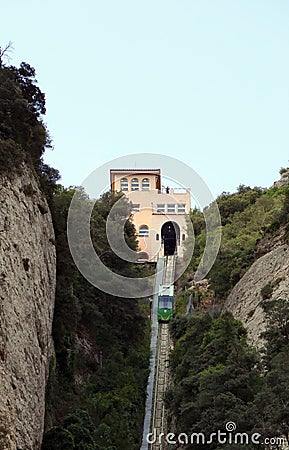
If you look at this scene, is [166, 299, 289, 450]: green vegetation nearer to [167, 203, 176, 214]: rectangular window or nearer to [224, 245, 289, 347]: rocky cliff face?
[224, 245, 289, 347]: rocky cliff face

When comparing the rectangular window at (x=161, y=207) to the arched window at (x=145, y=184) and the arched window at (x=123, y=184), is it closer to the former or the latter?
the arched window at (x=145, y=184)

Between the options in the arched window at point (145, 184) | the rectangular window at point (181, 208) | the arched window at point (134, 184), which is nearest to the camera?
the arched window at point (145, 184)

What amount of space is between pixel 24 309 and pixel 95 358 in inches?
476

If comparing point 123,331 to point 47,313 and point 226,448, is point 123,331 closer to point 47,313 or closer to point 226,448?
point 47,313

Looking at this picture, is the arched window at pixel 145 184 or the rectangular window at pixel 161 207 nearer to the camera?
the rectangular window at pixel 161 207

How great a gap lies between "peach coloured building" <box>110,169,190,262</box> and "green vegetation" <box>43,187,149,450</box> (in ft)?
50.7

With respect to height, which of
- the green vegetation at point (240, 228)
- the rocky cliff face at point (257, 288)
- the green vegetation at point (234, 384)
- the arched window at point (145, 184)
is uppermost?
the arched window at point (145, 184)

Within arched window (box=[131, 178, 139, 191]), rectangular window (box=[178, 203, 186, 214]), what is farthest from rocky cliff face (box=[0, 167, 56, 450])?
arched window (box=[131, 178, 139, 191])

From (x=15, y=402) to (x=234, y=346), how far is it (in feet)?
20.7

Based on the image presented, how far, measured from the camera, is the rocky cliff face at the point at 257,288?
90.8 ft

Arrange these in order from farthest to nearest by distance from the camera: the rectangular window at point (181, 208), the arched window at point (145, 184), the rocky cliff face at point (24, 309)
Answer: the rectangular window at point (181, 208)
the arched window at point (145, 184)
the rocky cliff face at point (24, 309)

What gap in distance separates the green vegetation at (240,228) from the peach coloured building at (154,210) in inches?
51.8

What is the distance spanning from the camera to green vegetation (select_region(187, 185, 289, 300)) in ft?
120

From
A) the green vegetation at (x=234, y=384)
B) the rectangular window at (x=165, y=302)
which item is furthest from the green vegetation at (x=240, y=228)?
the green vegetation at (x=234, y=384)
